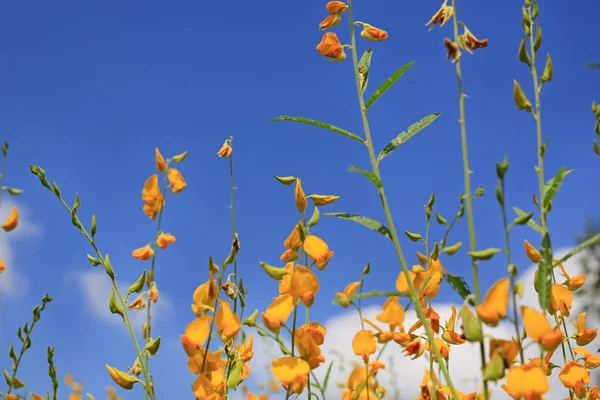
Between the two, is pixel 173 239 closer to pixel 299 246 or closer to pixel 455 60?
pixel 299 246

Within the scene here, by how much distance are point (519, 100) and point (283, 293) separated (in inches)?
26.4

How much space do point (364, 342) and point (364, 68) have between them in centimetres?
59

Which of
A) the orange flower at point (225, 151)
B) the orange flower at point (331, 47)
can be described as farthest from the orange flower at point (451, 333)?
the orange flower at point (225, 151)

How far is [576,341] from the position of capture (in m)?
1.47

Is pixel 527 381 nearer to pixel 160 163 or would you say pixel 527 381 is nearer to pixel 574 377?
pixel 574 377

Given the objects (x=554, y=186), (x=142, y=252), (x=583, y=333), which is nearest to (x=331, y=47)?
(x=554, y=186)

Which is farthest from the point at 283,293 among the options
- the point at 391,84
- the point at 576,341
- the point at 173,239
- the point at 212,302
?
the point at 173,239

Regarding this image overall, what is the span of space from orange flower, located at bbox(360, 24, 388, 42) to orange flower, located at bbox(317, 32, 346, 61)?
0.45 ft

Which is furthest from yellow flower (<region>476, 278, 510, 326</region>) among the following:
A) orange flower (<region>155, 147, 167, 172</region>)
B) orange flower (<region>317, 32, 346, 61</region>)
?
orange flower (<region>155, 147, 167, 172</region>)

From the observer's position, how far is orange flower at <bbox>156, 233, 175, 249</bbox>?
A: 2.17m

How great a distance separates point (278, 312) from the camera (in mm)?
1024

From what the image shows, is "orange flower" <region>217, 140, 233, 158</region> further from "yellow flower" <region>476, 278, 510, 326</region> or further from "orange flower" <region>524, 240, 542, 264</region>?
"yellow flower" <region>476, 278, 510, 326</region>

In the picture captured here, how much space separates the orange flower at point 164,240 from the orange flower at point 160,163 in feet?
0.83

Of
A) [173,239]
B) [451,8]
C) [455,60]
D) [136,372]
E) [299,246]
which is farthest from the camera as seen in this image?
[173,239]
